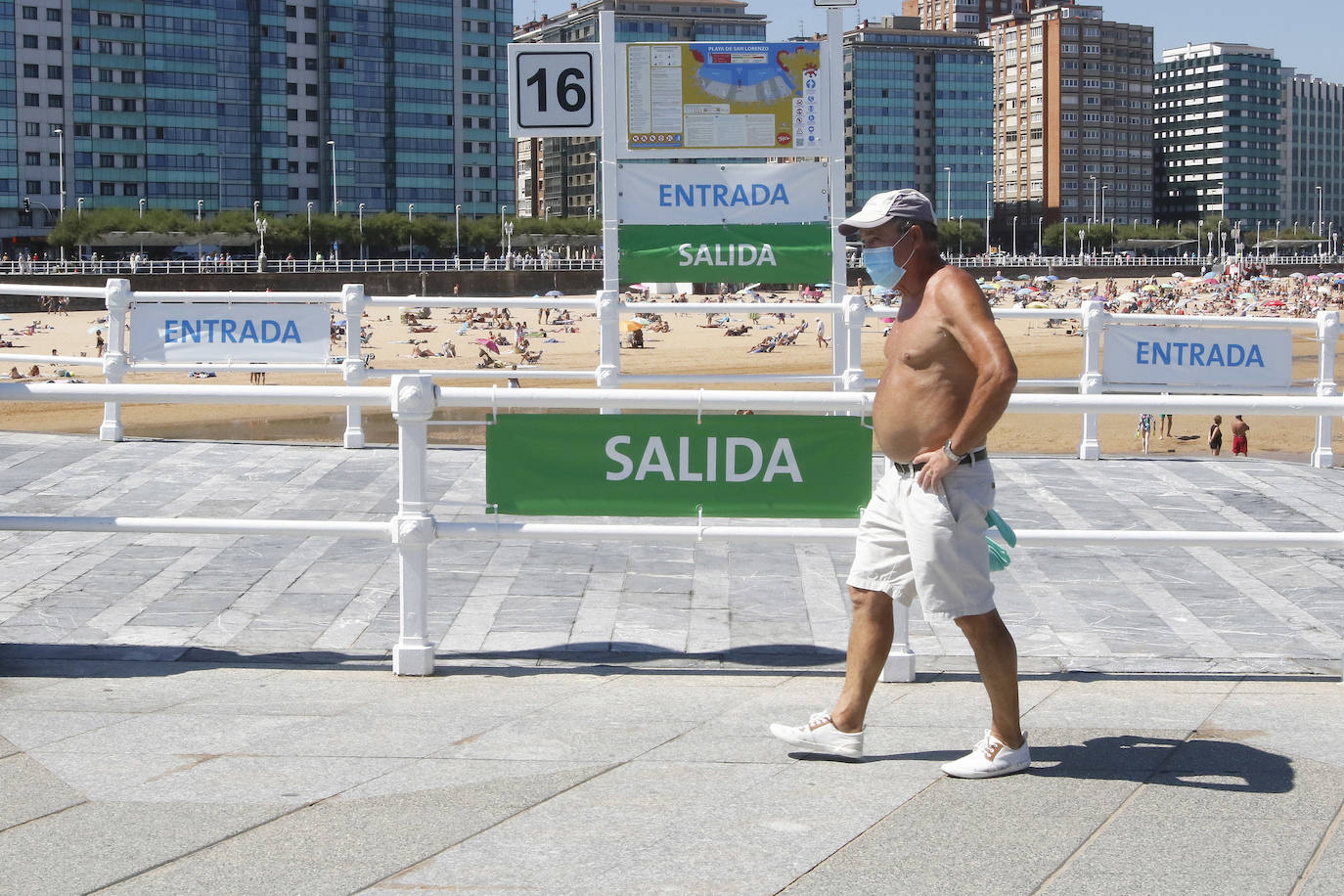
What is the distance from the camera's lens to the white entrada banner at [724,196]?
11336 mm

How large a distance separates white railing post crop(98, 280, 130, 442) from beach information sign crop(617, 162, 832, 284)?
396 cm

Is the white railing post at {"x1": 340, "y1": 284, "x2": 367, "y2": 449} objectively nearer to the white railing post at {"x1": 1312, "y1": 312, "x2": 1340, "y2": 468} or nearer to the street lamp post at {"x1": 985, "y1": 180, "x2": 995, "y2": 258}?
the white railing post at {"x1": 1312, "y1": 312, "x2": 1340, "y2": 468}

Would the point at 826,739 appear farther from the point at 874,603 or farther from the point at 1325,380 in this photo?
the point at 1325,380

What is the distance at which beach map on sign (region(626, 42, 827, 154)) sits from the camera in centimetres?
1128

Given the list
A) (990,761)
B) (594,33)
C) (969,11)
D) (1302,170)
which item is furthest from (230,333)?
(1302,170)

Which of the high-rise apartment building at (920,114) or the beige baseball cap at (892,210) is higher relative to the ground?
the high-rise apartment building at (920,114)

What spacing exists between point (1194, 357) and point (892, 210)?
26.9 ft

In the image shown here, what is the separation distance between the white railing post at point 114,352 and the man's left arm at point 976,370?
8716 millimetres

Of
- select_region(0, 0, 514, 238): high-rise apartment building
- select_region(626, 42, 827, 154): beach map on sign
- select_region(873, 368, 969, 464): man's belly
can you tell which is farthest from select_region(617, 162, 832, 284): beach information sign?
select_region(0, 0, 514, 238): high-rise apartment building

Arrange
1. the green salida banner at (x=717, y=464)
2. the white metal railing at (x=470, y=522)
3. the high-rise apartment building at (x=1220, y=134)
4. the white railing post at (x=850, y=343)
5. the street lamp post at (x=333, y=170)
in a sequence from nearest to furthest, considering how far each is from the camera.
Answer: the white metal railing at (x=470, y=522), the green salida banner at (x=717, y=464), the white railing post at (x=850, y=343), the street lamp post at (x=333, y=170), the high-rise apartment building at (x=1220, y=134)

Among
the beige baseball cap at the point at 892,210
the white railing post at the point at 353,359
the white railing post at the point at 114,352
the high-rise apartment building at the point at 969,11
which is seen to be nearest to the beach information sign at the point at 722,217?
the white railing post at the point at 353,359

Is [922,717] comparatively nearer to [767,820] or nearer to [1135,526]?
[767,820]

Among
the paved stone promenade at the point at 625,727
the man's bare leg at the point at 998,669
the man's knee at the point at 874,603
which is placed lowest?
the paved stone promenade at the point at 625,727

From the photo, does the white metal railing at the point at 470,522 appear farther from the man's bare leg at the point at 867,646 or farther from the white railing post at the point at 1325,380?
the white railing post at the point at 1325,380
